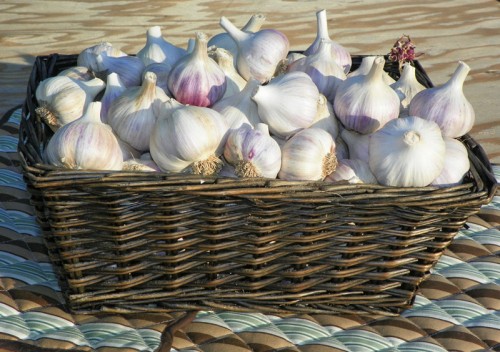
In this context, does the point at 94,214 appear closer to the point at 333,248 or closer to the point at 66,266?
the point at 66,266

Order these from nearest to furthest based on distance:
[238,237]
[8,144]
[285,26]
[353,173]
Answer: [238,237] < [353,173] < [8,144] < [285,26]

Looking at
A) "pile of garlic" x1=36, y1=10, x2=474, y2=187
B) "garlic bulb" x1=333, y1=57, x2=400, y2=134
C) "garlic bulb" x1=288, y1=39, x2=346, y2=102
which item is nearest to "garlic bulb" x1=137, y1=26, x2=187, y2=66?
"pile of garlic" x1=36, y1=10, x2=474, y2=187

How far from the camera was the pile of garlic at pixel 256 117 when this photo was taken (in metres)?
0.97

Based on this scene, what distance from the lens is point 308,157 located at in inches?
39.0

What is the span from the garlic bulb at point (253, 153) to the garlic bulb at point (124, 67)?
0.96 ft

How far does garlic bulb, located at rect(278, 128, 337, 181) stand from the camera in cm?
99

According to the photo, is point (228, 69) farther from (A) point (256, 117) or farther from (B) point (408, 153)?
(B) point (408, 153)

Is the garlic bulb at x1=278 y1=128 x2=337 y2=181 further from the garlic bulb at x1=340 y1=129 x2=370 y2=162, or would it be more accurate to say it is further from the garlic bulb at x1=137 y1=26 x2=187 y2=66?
the garlic bulb at x1=137 y1=26 x2=187 y2=66

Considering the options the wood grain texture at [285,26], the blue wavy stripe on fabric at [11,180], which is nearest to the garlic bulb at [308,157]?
the blue wavy stripe on fabric at [11,180]

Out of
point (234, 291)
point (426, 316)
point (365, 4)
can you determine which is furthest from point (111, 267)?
point (365, 4)

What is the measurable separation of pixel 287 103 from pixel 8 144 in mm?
691

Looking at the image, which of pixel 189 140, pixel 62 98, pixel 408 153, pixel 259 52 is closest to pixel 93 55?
pixel 62 98

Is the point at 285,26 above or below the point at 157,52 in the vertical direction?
below

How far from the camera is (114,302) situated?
0.99m
